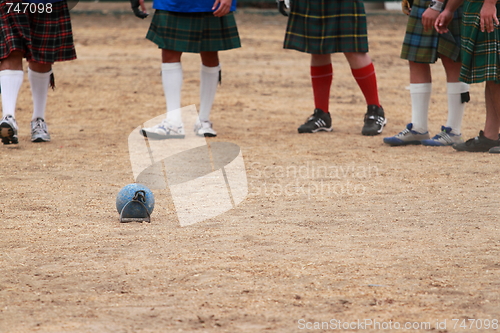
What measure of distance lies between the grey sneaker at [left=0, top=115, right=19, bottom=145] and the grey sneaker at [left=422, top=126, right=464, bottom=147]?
264 centimetres

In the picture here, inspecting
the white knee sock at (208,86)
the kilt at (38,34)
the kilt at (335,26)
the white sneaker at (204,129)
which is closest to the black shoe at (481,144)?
the kilt at (335,26)

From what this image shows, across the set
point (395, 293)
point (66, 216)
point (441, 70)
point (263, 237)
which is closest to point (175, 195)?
point (66, 216)

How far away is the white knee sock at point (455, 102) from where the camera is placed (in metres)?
4.61

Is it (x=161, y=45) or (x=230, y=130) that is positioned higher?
(x=161, y=45)

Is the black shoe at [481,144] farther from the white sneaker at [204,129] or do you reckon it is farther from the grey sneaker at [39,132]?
the grey sneaker at [39,132]

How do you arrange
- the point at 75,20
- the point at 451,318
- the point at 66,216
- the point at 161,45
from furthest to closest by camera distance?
1. the point at 75,20
2. the point at 161,45
3. the point at 66,216
4. the point at 451,318

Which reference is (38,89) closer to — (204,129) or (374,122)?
(204,129)

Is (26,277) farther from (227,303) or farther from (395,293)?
(395,293)

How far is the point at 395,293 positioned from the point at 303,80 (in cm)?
579

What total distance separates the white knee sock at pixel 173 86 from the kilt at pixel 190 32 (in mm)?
163

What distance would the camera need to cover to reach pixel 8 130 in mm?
4344

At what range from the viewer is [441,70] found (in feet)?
27.7

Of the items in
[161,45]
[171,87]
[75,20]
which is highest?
[161,45]

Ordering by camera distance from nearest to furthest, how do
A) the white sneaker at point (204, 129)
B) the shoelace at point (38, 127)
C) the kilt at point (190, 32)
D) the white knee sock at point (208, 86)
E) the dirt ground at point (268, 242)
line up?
the dirt ground at point (268, 242) → the shoelace at point (38, 127) → the kilt at point (190, 32) → the white sneaker at point (204, 129) → the white knee sock at point (208, 86)
